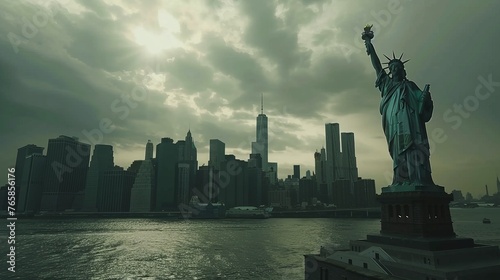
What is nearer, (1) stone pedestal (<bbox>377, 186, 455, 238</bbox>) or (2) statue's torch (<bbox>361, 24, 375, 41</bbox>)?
(1) stone pedestal (<bbox>377, 186, 455, 238</bbox>)

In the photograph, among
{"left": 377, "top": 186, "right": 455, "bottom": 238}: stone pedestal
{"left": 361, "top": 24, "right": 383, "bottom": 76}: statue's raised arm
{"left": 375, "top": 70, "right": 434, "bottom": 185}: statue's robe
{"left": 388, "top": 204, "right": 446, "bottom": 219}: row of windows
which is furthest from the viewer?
{"left": 361, "top": 24, "right": 383, "bottom": 76}: statue's raised arm

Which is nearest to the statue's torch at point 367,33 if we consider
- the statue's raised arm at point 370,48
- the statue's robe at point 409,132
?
the statue's raised arm at point 370,48

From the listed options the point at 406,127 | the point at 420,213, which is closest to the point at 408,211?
the point at 420,213

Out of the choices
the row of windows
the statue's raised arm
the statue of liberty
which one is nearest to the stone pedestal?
the row of windows

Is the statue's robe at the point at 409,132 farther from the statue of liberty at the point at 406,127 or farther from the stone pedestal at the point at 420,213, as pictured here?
the stone pedestal at the point at 420,213

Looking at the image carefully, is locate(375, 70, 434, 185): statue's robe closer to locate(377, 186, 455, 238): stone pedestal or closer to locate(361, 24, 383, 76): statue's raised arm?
locate(377, 186, 455, 238): stone pedestal

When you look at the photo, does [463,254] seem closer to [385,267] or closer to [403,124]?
[385,267]
